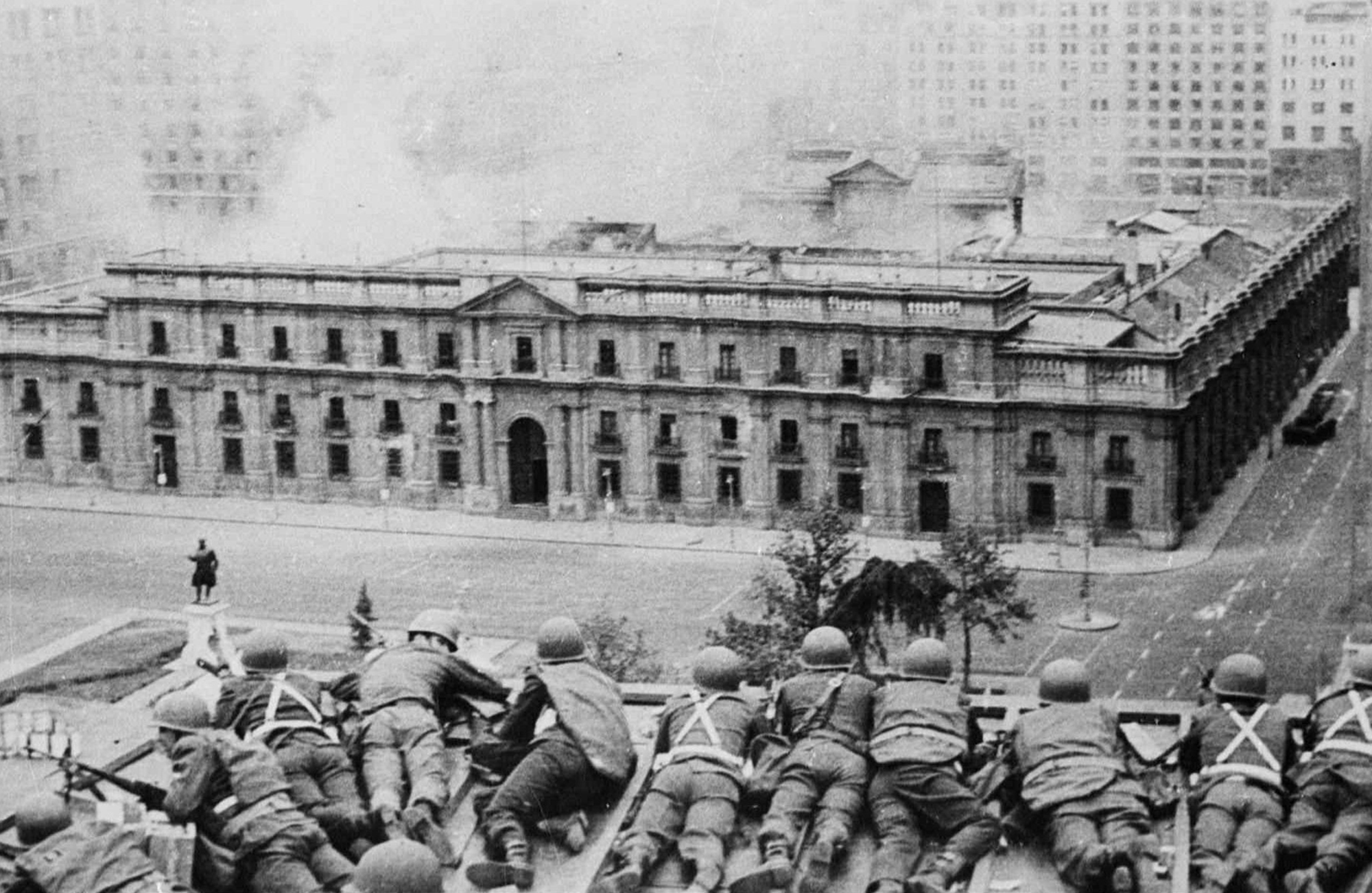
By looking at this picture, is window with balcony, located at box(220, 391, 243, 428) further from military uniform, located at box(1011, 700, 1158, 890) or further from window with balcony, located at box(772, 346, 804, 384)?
military uniform, located at box(1011, 700, 1158, 890)

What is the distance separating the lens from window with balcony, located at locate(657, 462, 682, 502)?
8456cm

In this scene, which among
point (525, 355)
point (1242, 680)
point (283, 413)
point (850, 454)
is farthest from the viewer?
point (283, 413)

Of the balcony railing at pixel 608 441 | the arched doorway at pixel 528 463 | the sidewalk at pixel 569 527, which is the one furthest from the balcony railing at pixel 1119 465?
the arched doorway at pixel 528 463

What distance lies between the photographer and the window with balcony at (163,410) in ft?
303

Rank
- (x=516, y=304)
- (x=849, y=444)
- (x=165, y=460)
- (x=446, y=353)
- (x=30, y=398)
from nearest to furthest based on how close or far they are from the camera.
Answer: (x=849, y=444) < (x=516, y=304) < (x=446, y=353) < (x=165, y=460) < (x=30, y=398)

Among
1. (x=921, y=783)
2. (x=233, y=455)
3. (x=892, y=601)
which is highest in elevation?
(x=921, y=783)

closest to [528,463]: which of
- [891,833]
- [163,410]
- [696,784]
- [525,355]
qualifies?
[525,355]

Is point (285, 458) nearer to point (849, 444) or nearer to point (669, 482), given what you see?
point (669, 482)

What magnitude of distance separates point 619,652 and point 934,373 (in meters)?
24.9

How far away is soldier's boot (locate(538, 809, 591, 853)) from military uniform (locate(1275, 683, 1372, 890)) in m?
5.89

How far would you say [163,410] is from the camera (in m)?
92.5

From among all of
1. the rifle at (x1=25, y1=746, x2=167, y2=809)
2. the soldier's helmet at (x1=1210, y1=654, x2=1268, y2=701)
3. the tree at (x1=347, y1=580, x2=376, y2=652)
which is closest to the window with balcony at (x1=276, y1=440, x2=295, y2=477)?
the tree at (x1=347, y1=580, x2=376, y2=652)

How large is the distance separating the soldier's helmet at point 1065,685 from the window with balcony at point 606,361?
211 feet

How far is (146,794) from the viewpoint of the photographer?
20.2m
